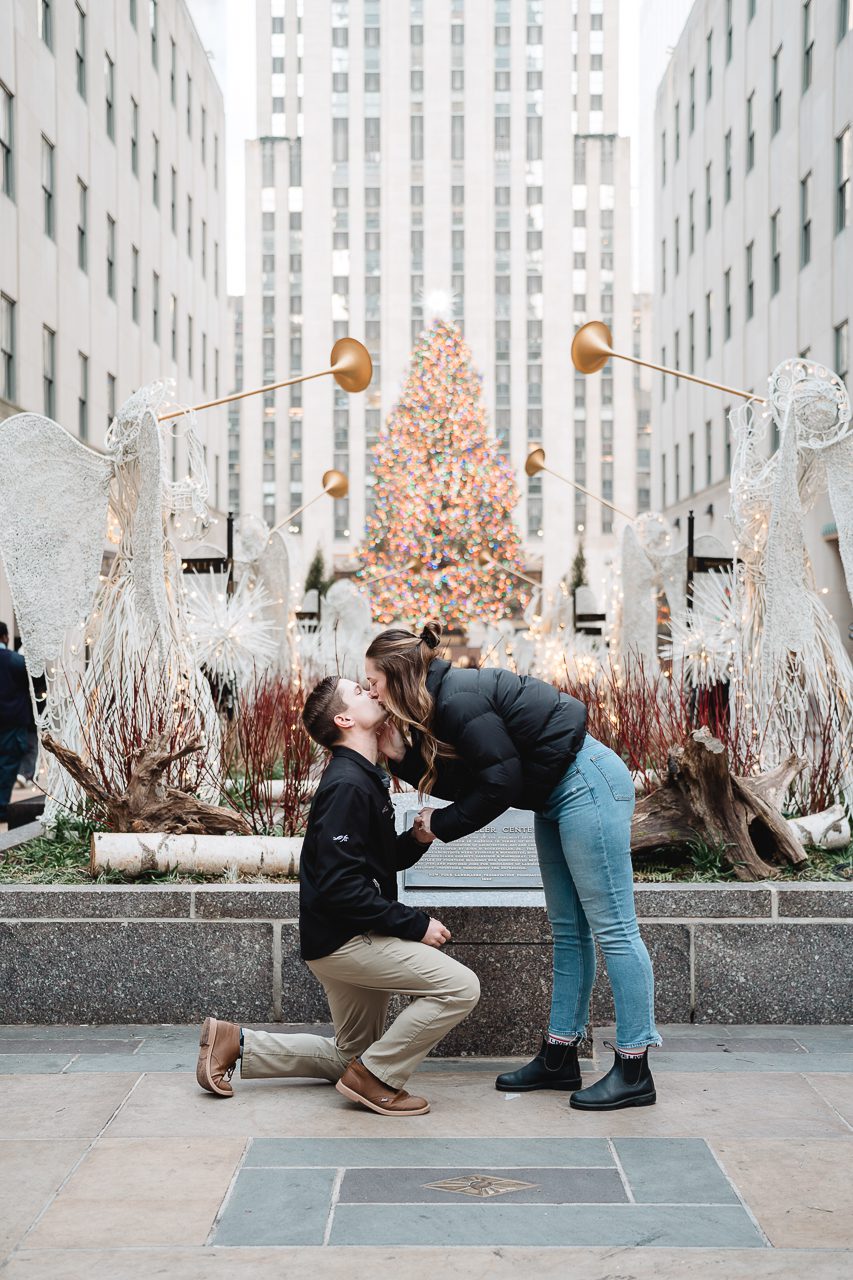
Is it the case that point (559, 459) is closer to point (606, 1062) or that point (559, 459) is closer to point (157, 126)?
point (157, 126)

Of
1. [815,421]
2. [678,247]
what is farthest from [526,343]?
[815,421]

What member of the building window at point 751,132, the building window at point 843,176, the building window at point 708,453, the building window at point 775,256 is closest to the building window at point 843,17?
the building window at point 843,176

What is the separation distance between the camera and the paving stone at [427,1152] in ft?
13.0

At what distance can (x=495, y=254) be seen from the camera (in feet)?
255

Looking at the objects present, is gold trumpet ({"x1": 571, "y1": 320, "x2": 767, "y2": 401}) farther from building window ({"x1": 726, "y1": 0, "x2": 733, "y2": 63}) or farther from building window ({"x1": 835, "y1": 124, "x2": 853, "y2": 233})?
building window ({"x1": 726, "y1": 0, "x2": 733, "y2": 63})

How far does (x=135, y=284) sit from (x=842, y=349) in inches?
648

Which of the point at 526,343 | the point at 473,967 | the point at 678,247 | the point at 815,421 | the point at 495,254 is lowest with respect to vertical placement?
the point at 473,967

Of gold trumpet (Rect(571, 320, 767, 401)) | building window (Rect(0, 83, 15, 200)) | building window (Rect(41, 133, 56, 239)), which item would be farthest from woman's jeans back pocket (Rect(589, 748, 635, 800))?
building window (Rect(41, 133, 56, 239))

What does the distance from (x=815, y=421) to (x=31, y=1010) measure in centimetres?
529

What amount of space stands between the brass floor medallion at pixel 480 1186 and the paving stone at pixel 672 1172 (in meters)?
0.32

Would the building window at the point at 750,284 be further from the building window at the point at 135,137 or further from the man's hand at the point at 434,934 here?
the man's hand at the point at 434,934

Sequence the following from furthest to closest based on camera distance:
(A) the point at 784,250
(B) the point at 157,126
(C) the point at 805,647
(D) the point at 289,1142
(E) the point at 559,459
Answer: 1. (E) the point at 559,459
2. (B) the point at 157,126
3. (A) the point at 784,250
4. (C) the point at 805,647
5. (D) the point at 289,1142

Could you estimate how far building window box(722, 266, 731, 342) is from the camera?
34250 mm

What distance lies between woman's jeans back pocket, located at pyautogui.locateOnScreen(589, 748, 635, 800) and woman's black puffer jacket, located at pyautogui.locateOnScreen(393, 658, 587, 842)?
0.31 feet
